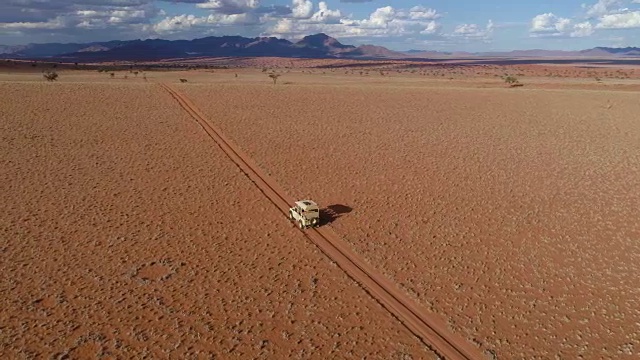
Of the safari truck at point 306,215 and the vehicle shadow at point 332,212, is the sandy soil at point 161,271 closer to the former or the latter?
the safari truck at point 306,215

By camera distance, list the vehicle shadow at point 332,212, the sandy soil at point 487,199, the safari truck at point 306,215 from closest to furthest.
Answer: the sandy soil at point 487,199, the safari truck at point 306,215, the vehicle shadow at point 332,212

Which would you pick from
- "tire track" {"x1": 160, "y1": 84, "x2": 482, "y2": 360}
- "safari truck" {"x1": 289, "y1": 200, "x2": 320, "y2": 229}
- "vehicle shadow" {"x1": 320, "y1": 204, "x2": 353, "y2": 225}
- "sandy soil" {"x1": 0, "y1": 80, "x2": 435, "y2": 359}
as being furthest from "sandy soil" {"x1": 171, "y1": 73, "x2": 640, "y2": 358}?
"sandy soil" {"x1": 0, "y1": 80, "x2": 435, "y2": 359}

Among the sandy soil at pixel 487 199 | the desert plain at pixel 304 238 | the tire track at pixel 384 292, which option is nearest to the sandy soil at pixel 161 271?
the desert plain at pixel 304 238

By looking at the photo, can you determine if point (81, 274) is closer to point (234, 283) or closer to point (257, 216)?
point (234, 283)

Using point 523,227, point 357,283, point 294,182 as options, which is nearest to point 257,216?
point 294,182

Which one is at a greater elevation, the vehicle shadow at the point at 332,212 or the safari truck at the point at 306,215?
the safari truck at the point at 306,215

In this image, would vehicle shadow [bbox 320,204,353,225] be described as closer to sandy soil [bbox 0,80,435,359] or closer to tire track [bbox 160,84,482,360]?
tire track [bbox 160,84,482,360]
